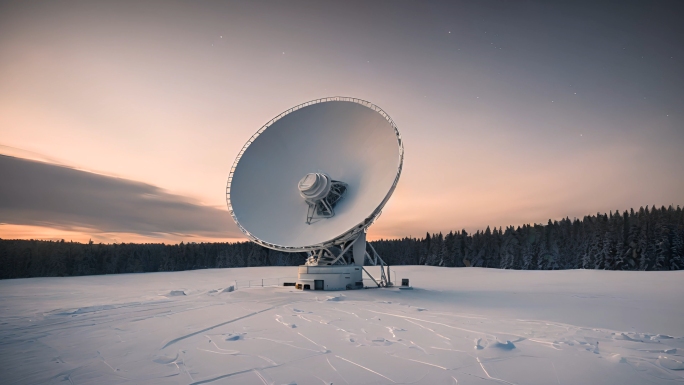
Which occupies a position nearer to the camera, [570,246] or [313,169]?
[313,169]

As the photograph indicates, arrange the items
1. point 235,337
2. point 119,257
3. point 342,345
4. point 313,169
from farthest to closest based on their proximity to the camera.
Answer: point 119,257
point 313,169
point 235,337
point 342,345

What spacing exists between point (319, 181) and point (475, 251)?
64433 millimetres

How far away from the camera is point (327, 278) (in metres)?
26.5

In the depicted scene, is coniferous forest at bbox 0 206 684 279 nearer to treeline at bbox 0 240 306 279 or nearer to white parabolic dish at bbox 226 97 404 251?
treeline at bbox 0 240 306 279

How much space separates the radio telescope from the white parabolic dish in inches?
2.5

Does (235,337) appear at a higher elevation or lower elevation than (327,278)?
lower

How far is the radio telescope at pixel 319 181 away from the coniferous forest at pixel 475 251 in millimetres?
48053

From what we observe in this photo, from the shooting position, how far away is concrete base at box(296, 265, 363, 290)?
26344mm

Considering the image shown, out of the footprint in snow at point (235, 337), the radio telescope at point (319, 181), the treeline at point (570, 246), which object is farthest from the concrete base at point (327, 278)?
the treeline at point (570, 246)

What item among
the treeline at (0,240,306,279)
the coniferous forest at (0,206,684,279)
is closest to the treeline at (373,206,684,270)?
the coniferous forest at (0,206,684,279)

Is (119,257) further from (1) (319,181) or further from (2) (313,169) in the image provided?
(1) (319,181)

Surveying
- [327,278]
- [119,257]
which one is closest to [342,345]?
[327,278]

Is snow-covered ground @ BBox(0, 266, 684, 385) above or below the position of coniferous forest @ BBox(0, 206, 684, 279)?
below

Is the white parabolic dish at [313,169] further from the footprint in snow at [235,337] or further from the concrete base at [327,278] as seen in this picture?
the footprint in snow at [235,337]
